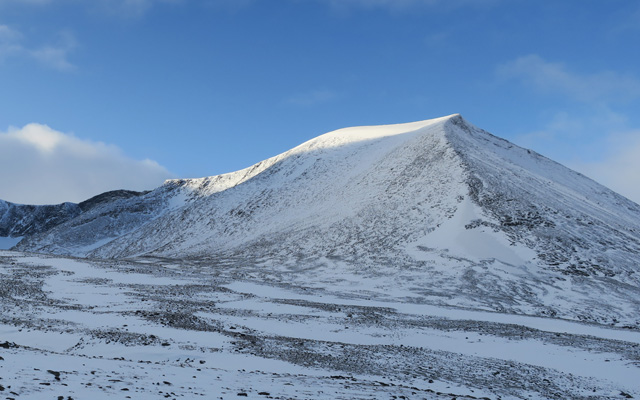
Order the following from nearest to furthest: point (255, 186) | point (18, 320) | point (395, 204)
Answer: point (18, 320) < point (395, 204) < point (255, 186)

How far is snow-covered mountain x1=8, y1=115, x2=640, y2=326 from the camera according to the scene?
4197 centimetres

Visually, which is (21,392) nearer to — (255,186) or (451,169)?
(451,169)

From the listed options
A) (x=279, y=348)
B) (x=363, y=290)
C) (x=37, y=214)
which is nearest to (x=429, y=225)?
(x=363, y=290)

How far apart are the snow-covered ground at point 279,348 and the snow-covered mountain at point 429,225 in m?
13.0

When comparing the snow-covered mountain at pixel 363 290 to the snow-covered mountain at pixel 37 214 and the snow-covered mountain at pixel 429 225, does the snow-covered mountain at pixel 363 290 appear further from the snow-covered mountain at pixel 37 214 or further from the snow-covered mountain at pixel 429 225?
the snow-covered mountain at pixel 37 214

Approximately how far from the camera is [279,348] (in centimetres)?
1728

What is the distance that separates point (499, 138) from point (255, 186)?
55.9m

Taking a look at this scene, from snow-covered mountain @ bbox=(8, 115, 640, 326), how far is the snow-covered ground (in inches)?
511

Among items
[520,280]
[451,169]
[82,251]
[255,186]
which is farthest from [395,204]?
[82,251]

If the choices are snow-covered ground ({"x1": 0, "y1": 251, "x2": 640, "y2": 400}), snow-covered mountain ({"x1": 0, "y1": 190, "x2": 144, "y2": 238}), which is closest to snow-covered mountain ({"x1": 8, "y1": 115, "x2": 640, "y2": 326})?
snow-covered ground ({"x1": 0, "y1": 251, "x2": 640, "y2": 400})

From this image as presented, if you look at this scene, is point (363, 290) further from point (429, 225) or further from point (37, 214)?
point (37, 214)

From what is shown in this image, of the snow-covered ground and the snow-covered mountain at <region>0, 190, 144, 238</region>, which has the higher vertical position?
the snow-covered mountain at <region>0, 190, 144, 238</region>

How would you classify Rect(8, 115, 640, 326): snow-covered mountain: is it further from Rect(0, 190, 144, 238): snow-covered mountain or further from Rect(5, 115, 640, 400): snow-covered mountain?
Rect(0, 190, 144, 238): snow-covered mountain

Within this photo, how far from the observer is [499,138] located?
328ft
